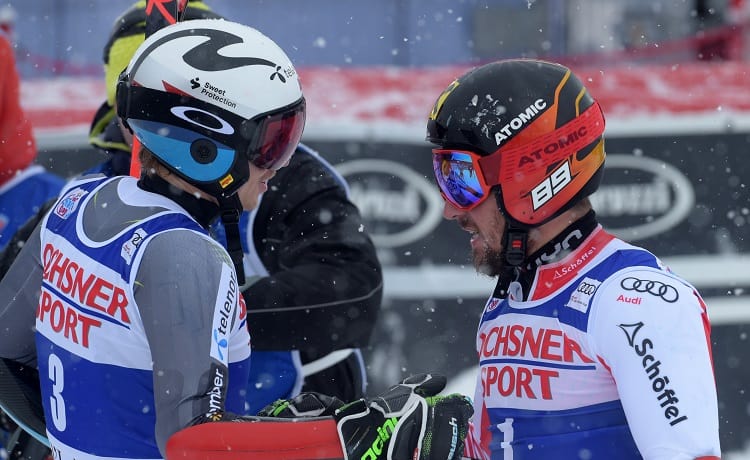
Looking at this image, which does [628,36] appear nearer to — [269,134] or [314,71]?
[314,71]

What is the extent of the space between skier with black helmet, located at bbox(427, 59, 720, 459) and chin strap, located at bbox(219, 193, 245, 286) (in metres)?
0.63

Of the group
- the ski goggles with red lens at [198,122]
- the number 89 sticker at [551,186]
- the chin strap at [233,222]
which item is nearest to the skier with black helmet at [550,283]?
the number 89 sticker at [551,186]

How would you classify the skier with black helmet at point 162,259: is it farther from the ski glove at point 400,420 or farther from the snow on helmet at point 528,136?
the snow on helmet at point 528,136

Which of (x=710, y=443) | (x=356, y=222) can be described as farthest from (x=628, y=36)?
(x=710, y=443)

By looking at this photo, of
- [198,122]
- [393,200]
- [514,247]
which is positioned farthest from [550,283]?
[393,200]

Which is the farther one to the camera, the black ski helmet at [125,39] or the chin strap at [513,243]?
the black ski helmet at [125,39]

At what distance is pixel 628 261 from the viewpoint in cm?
284

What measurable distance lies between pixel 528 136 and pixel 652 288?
1.99 ft

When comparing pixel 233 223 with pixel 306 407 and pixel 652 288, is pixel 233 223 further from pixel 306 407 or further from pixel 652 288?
pixel 652 288

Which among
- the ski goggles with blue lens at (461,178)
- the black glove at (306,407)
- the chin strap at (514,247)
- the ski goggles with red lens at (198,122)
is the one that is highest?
the ski goggles with red lens at (198,122)

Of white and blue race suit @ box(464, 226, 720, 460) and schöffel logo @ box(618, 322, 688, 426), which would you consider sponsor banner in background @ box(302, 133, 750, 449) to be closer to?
white and blue race suit @ box(464, 226, 720, 460)

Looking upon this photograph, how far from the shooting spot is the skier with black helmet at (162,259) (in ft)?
8.46

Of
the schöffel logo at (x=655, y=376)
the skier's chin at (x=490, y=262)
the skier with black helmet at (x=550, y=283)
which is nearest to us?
the schöffel logo at (x=655, y=376)

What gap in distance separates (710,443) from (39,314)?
1.86m
